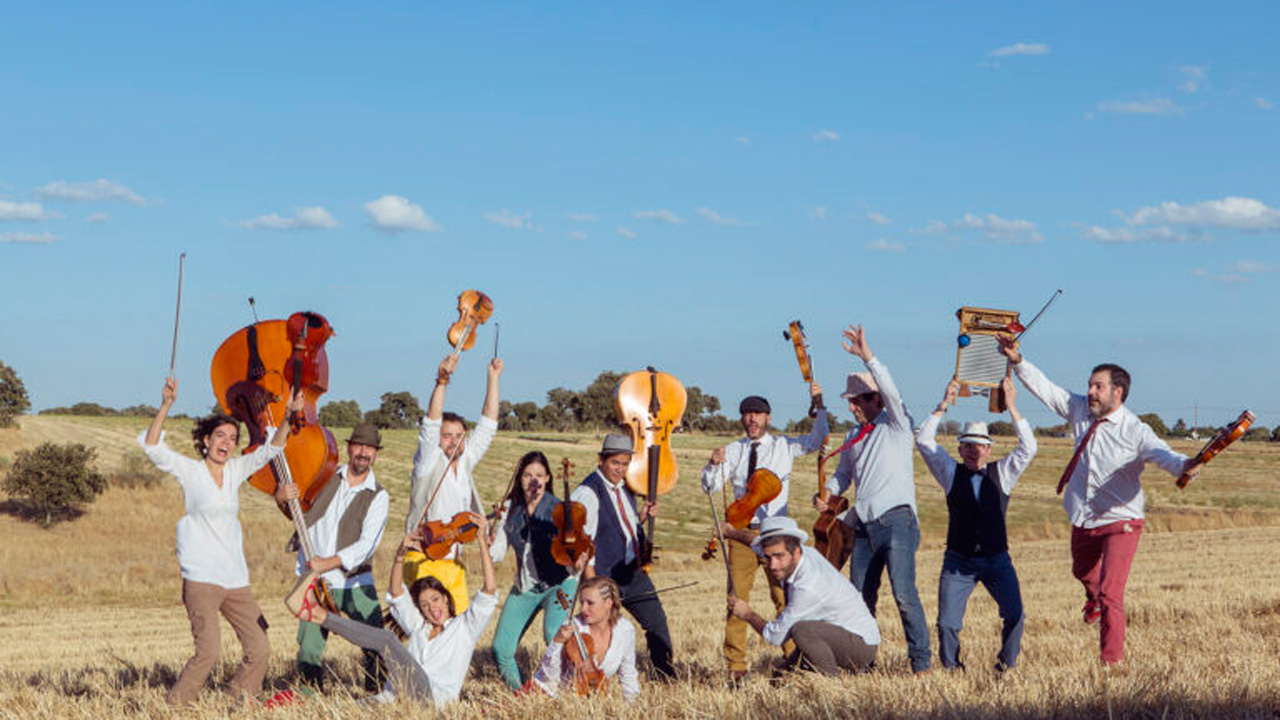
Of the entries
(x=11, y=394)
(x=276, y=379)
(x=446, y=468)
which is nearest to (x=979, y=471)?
(x=446, y=468)

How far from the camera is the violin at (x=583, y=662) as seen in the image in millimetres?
8250

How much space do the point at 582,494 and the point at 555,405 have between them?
76.2m

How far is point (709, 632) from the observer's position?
14539mm

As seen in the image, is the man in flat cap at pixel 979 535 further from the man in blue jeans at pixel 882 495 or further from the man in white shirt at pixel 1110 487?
the man in white shirt at pixel 1110 487

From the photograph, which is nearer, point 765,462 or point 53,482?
point 765,462

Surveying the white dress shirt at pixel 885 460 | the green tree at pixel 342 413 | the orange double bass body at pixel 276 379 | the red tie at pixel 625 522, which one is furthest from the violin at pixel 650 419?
the green tree at pixel 342 413

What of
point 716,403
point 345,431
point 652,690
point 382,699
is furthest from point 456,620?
point 716,403

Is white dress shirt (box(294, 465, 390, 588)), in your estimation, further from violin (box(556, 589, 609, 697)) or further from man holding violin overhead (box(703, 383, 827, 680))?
man holding violin overhead (box(703, 383, 827, 680))

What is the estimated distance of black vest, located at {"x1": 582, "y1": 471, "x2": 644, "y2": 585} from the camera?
31.7 ft

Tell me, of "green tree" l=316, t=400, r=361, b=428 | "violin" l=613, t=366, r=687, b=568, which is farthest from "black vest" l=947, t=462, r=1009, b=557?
"green tree" l=316, t=400, r=361, b=428

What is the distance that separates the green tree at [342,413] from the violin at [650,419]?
5364 centimetres

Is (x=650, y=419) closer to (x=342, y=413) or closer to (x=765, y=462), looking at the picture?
(x=765, y=462)

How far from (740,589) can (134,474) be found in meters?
42.6

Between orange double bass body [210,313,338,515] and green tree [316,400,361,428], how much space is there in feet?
178
